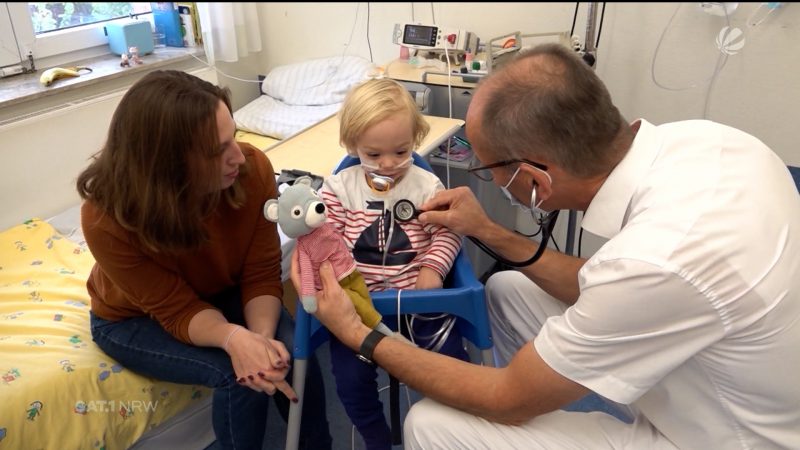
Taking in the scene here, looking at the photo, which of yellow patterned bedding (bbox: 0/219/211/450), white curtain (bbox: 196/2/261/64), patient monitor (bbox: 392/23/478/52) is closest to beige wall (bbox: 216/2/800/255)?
patient monitor (bbox: 392/23/478/52)

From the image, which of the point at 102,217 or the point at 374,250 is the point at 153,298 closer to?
the point at 102,217

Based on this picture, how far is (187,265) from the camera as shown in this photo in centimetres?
136

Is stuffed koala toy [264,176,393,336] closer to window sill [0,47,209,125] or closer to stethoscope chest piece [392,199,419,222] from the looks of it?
stethoscope chest piece [392,199,419,222]

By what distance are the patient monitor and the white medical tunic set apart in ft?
4.54

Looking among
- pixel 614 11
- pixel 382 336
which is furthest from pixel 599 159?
pixel 614 11

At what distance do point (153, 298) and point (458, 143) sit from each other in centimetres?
130

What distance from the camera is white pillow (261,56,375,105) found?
2.67m

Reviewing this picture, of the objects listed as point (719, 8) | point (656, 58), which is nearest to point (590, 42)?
point (656, 58)

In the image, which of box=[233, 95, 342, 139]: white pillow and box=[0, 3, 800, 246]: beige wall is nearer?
box=[0, 3, 800, 246]: beige wall

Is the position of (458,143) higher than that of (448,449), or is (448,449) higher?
(458,143)

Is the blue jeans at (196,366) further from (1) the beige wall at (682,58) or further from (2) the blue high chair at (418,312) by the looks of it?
(1) the beige wall at (682,58)

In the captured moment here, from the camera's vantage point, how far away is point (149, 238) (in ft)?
3.97

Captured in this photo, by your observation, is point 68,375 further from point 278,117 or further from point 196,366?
point 278,117

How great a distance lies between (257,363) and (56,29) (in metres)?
1.94
